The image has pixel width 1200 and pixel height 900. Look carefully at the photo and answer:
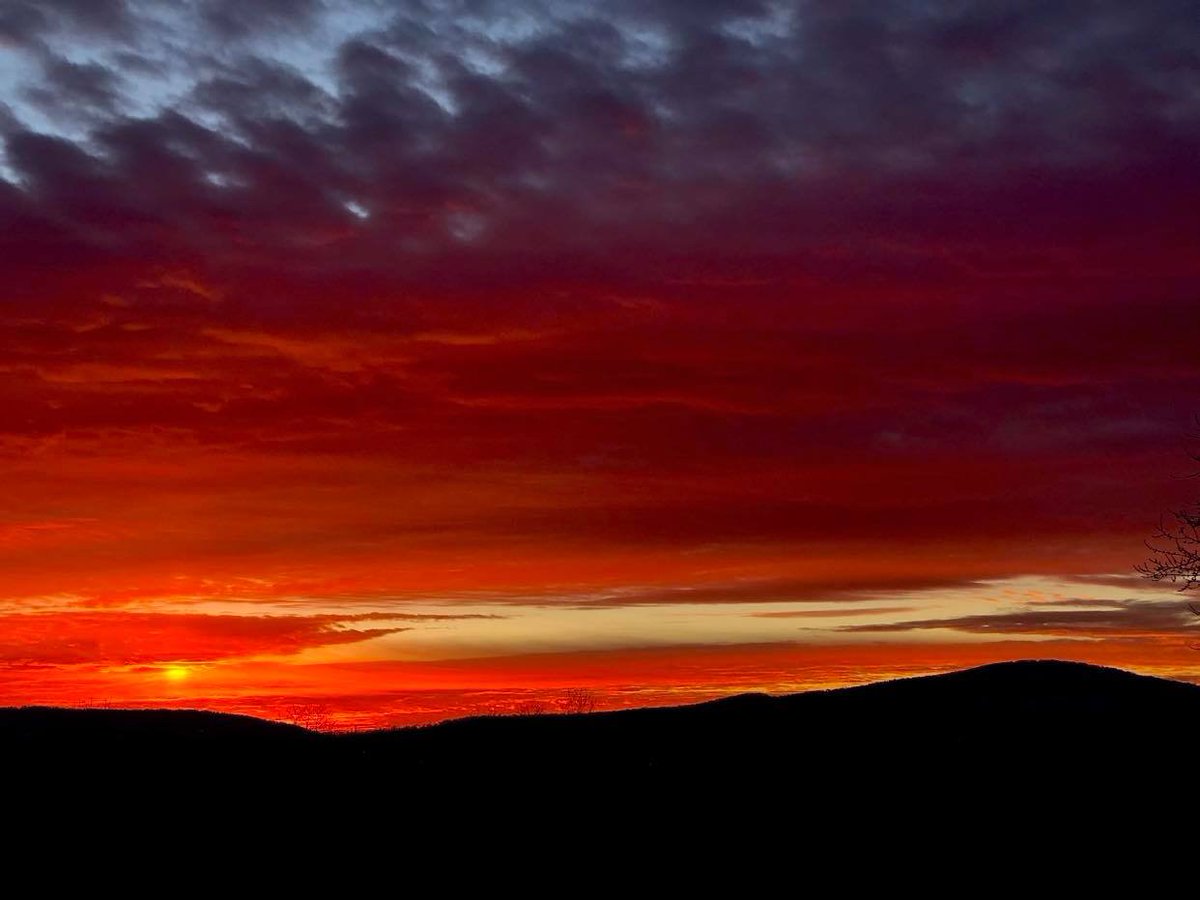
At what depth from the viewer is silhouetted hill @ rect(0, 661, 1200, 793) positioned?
94.8ft

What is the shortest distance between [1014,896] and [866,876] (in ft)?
8.59

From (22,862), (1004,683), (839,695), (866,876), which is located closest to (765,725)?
(839,695)

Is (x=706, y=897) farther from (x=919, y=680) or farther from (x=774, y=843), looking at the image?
(x=919, y=680)

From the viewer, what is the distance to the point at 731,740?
31.0m

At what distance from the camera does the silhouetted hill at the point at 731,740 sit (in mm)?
28906

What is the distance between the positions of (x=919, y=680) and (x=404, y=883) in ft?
54.4

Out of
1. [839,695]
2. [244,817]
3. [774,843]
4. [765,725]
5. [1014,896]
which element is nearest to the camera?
[1014,896]

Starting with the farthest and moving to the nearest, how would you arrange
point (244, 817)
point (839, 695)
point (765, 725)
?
point (839, 695) < point (765, 725) < point (244, 817)

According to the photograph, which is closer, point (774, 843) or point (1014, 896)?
point (1014, 896)

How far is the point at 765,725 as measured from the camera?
32125 millimetres

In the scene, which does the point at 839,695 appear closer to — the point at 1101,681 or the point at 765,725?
the point at 765,725

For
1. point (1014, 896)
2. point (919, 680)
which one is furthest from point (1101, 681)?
point (1014, 896)

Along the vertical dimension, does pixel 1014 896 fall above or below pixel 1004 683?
below

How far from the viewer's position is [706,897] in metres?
22.6
